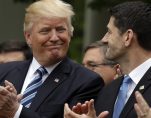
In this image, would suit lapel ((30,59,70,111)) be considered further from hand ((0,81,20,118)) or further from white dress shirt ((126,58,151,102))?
white dress shirt ((126,58,151,102))

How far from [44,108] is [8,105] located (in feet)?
1.51

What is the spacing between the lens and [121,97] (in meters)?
7.54

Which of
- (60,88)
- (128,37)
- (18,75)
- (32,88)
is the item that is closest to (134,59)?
(128,37)

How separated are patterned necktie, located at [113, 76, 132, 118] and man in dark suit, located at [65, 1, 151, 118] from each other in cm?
1

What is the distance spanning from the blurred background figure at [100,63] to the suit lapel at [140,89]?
5.90 ft

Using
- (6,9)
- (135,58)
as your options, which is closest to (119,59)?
(135,58)

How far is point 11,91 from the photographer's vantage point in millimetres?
7570

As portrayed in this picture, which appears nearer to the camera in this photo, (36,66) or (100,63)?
(36,66)

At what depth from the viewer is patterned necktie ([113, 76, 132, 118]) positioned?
743 centimetres

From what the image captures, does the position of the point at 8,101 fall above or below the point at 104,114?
below

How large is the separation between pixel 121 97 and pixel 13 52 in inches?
121

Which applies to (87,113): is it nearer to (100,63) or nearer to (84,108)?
(84,108)

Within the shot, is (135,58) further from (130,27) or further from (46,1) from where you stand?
(46,1)

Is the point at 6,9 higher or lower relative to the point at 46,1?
lower
